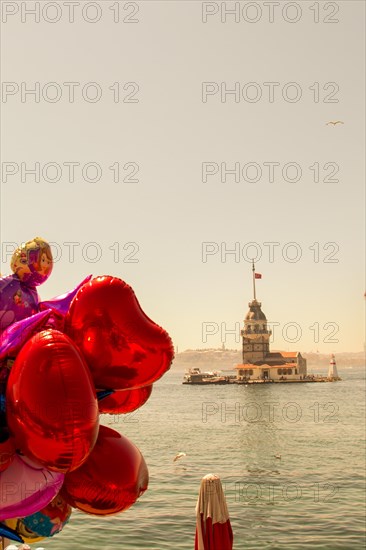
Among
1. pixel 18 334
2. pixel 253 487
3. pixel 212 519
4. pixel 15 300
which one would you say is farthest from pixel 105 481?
pixel 253 487

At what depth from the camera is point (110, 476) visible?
18.5ft

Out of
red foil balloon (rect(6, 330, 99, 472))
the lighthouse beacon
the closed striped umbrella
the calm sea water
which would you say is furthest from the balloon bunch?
the lighthouse beacon

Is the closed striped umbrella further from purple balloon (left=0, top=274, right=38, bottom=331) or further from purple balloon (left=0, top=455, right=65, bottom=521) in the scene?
purple balloon (left=0, top=274, right=38, bottom=331)

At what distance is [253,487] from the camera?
1066 inches

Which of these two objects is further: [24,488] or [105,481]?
[105,481]

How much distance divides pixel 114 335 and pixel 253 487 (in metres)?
23.2

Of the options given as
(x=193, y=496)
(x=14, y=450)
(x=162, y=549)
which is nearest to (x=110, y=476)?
(x=14, y=450)

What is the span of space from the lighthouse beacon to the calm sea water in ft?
171

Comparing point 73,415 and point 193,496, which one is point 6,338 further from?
point 193,496

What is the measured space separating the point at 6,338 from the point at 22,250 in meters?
0.95

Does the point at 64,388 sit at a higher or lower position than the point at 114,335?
lower

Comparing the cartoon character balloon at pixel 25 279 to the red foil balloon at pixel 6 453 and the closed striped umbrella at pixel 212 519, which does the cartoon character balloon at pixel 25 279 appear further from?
the closed striped umbrella at pixel 212 519

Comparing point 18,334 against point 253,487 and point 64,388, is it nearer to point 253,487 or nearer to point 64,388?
point 64,388

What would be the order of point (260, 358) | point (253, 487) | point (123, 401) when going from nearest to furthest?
point (123, 401) < point (253, 487) < point (260, 358)
